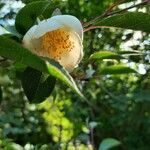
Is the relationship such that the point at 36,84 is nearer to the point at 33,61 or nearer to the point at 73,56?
the point at 73,56

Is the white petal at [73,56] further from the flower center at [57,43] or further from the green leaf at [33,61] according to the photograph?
the green leaf at [33,61]

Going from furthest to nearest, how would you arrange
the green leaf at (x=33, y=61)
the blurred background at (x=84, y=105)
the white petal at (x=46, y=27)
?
the blurred background at (x=84, y=105) → the white petal at (x=46, y=27) → the green leaf at (x=33, y=61)

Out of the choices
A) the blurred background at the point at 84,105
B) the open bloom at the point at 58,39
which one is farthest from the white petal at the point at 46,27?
the blurred background at the point at 84,105

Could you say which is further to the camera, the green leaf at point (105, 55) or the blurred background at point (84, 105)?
the blurred background at point (84, 105)

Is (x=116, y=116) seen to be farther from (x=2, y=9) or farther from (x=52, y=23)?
(x=52, y=23)

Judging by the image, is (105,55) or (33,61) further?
(105,55)

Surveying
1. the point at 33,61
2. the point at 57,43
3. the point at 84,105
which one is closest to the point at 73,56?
the point at 57,43
